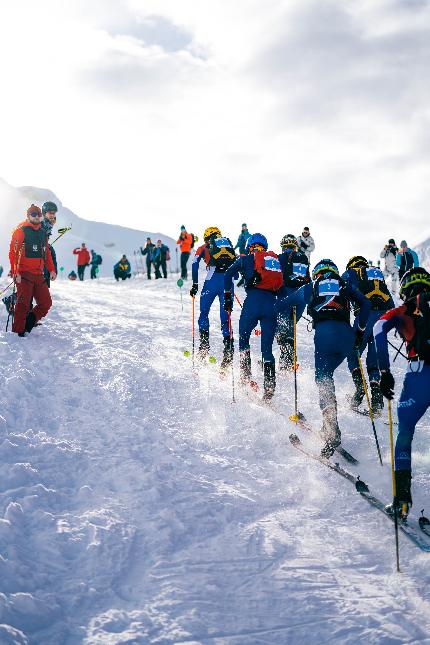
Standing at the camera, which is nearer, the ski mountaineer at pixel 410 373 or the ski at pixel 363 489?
the ski at pixel 363 489

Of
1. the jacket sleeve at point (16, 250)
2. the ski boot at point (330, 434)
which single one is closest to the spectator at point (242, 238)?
the jacket sleeve at point (16, 250)

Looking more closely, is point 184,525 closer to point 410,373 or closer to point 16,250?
point 410,373

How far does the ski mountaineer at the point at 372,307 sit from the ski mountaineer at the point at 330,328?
4.68ft

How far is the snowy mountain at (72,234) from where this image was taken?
13712cm

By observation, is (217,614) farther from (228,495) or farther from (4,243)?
(4,243)

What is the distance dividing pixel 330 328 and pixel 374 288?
2238 millimetres

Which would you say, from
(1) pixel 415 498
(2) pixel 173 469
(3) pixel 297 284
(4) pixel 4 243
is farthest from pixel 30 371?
(4) pixel 4 243

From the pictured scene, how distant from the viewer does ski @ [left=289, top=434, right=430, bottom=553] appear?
459 centimetres

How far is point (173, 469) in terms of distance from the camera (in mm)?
5816

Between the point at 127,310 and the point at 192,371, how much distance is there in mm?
6395

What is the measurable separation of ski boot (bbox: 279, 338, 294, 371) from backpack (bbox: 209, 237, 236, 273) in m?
1.88

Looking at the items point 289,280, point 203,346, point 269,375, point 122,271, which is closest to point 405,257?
point 289,280

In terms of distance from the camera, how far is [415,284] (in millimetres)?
5270

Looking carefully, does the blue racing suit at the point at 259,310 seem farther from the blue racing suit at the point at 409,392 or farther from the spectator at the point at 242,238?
the spectator at the point at 242,238
